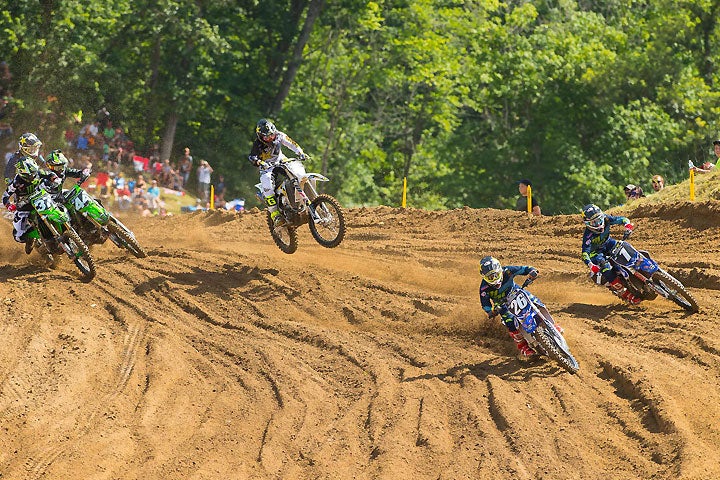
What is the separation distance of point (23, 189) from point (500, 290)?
830cm

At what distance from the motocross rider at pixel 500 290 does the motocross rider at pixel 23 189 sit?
25.7 ft

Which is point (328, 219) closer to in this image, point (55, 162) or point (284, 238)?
point (284, 238)

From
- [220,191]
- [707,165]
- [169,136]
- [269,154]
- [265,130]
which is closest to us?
[265,130]

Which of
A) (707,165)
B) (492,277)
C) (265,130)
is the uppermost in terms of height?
(265,130)

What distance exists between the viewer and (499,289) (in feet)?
44.4

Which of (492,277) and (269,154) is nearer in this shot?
(492,277)

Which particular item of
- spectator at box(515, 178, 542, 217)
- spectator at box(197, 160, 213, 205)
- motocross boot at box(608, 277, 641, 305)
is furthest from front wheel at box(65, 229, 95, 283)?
spectator at box(197, 160, 213, 205)

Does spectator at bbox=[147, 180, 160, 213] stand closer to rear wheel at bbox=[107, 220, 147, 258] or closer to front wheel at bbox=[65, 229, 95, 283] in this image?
rear wheel at bbox=[107, 220, 147, 258]

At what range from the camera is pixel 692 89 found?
36312 mm

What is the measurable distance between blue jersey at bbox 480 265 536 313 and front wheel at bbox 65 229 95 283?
22.4 ft

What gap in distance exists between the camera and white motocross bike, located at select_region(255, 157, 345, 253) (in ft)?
55.4

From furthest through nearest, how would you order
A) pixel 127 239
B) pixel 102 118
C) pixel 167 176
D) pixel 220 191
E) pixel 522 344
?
pixel 220 191 < pixel 102 118 < pixel 167 176 < pixel 127 239 < pixel 522 344

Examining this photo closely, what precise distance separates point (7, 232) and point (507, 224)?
386 inches

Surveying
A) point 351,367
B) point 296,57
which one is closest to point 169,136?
point 296,57
